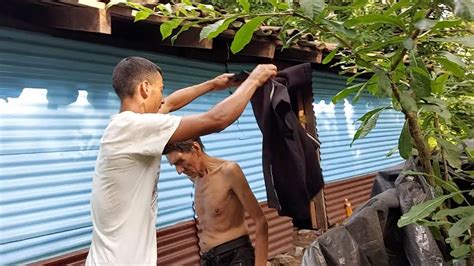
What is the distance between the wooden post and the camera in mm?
3002

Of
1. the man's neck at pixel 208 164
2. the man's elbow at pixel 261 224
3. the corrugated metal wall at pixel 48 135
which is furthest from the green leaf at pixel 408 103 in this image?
the corrugated metal wall at pixel 48 135

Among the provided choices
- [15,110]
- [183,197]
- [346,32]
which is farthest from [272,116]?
[183,197]

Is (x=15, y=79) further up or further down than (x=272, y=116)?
further up

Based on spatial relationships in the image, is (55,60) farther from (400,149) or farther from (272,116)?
(400,149)

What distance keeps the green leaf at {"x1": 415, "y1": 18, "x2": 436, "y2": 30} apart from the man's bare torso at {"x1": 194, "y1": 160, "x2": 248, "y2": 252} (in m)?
1.99

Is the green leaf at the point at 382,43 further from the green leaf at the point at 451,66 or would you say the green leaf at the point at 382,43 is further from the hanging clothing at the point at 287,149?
the hanging clothing at the point at 287,149

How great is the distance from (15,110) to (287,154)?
6.92ft

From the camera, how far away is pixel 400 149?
2.05 m

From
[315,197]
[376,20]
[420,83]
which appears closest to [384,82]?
[420,83]

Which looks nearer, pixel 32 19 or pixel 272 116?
pixel 272 116

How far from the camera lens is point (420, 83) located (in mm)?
1777

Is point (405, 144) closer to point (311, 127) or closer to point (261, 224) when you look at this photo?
point (311, 127)

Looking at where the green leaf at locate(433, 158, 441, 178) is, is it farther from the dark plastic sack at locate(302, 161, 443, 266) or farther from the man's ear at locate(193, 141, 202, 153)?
the man's ear at locate(193, 141, 202, 153)

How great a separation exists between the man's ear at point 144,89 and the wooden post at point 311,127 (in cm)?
93
